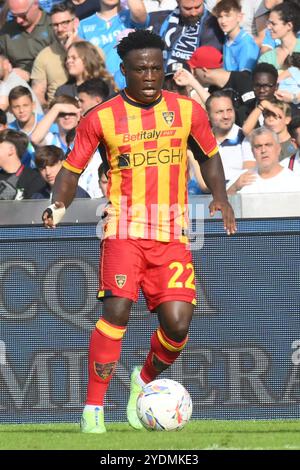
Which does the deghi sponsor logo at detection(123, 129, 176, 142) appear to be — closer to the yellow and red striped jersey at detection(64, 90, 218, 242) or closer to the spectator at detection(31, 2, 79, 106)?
the yellow and red striped jersey at detection(64, 90, 218, 242)

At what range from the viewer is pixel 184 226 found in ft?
23.6

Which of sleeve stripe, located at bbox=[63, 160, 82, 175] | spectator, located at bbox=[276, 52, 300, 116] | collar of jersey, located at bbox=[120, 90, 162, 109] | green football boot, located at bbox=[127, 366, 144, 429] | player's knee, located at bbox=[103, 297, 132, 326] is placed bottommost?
green football boot, located at bbox=[127, 366, 144, 429]

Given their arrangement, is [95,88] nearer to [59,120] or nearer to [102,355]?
[59,120]

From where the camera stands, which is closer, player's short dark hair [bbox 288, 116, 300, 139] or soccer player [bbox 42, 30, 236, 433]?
soccer player [bbox 42, 30, 236, 433]

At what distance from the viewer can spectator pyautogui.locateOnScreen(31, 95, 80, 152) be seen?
1141 centimetres

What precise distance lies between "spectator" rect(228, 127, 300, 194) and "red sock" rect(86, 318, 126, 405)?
3.56 m

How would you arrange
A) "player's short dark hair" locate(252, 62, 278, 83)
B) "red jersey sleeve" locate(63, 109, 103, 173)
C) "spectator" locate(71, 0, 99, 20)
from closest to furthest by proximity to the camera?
"red jersey sleeve" locate(63, 109, 103, 173) < "player's short dark hair" locate(252, 62, 278, 83) < "spectator" locate(71, 0, 99, 20)

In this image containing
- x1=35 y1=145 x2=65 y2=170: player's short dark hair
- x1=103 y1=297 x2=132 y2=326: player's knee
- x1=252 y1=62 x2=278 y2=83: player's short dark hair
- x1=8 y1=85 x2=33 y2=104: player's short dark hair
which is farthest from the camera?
x1=8 y1=85 x2=33 y2=104: player's short dark hair

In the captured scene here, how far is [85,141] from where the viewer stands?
7.01 meters

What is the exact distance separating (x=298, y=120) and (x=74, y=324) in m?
3.53

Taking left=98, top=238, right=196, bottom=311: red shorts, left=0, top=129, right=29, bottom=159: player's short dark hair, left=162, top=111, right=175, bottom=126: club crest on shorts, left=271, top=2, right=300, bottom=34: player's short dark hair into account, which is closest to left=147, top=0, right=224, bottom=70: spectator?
left=271, top=2, right=300, bottom=34: player's short dark hair

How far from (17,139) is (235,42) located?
252cm
